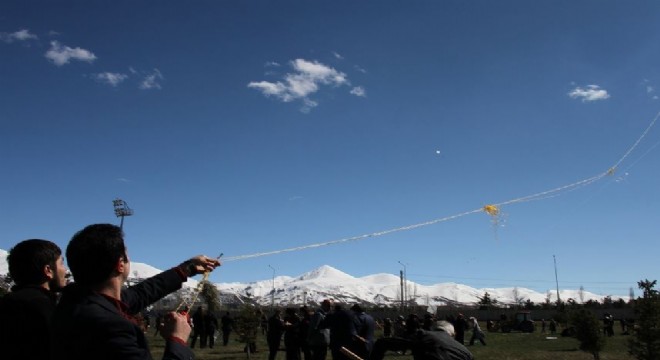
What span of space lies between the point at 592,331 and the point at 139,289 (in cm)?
2139

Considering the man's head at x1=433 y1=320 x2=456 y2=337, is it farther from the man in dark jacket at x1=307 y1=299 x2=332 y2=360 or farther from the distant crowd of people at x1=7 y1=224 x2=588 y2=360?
the man in dark jacket at x1=307 y1=299 x2=332 y2=360

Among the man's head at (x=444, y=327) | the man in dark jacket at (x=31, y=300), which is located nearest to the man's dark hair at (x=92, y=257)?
the man in dark jacket at (x=31, y=300)

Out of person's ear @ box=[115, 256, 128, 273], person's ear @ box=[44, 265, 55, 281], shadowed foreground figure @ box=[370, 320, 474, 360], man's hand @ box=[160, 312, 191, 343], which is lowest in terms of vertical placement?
shadowed foreground figure @ box=[370, 320, 474, 360]

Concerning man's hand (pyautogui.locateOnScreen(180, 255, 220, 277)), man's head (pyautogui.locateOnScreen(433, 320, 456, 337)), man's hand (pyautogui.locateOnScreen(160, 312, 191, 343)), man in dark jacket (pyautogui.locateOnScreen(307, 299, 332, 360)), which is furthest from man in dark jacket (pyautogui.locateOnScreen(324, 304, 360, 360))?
man's hand (pyautogui.locateOnScreen(160, 312, 191, 343))

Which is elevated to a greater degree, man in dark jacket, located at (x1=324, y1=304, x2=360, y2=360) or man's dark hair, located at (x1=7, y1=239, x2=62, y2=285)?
man's dark hair, located at (x1=7, y1=239, x2=62, y2=285)

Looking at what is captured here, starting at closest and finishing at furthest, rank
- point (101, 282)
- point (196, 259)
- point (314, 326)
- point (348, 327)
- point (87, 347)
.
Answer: point (87, 347)
point (101, 282)
point (196, 259)
point (348, 327)
point (314, 326)

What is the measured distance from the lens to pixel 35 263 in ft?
12.6

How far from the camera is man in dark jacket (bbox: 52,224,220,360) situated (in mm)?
2582

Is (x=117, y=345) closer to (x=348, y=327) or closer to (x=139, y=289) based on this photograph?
(x=139, y=289)

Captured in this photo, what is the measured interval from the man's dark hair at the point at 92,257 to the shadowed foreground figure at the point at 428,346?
8.00ft

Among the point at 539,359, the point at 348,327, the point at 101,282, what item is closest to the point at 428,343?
the point at 101,282

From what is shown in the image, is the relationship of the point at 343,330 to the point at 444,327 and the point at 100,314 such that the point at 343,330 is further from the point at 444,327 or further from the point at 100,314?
the point at 100,314

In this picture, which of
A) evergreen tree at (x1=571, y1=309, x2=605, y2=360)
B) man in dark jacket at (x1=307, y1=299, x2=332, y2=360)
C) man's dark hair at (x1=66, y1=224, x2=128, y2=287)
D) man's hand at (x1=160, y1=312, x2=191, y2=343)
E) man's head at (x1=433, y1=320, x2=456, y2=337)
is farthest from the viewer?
evergreen tree at (x1=571, y1=309, x2=605, y2=360)

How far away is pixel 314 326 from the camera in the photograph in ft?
44.9
